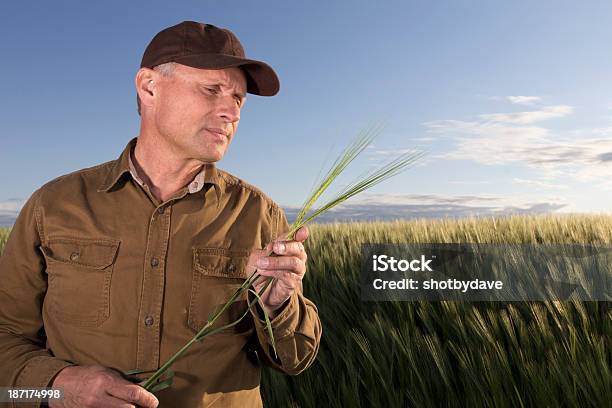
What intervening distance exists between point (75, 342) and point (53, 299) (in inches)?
6.0

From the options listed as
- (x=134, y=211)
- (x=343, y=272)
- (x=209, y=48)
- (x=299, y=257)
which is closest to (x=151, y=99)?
(x=209, y=48)

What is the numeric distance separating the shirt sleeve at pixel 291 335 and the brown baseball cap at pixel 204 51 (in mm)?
674

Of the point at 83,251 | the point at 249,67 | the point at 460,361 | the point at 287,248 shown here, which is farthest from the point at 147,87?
the point at 460,361

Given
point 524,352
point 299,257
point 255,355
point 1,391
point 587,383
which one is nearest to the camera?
point 299,257

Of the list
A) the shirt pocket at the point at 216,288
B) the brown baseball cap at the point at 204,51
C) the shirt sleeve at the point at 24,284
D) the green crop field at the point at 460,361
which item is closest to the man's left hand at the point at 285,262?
the shirt pocket at the point at 216,288

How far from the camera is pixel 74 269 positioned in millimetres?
1723

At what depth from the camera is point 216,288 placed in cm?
171

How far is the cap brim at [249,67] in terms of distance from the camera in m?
1.71

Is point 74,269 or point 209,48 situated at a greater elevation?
point 209,48

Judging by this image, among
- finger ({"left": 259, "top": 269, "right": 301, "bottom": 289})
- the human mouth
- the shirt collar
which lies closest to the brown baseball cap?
the human mouth

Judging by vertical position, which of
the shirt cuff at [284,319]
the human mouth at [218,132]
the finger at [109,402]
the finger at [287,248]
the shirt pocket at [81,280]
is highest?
the human mouth at [218,132]

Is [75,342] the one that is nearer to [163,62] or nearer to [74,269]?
[74,269]

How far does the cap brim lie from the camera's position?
1709 millimetres

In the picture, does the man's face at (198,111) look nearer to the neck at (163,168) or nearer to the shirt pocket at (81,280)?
the neck at (163,168)
